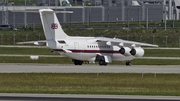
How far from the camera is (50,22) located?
61.7 meters

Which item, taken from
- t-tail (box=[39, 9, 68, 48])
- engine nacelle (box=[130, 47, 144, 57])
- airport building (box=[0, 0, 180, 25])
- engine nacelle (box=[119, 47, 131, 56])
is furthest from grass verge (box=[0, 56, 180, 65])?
airport building (box=[0, 0, 180, 25])

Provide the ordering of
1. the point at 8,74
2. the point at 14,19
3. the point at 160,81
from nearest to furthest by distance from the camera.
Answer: the point at 160,81
the point at 8,74
the point at 14,19

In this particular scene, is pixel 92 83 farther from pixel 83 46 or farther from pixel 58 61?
pixel 58 61

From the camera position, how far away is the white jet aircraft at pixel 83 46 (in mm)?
61156

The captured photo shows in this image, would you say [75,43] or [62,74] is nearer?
[62,74]

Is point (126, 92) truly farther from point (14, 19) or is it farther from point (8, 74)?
point (14, 19)

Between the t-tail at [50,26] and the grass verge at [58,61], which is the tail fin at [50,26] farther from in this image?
the grass verge at [58,61]

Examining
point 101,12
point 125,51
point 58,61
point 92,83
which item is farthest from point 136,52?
point 101,12

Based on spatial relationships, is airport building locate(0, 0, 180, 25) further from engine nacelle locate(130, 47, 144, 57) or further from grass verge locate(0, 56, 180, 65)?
engine nacelle locate(130, 47, 144, 57)

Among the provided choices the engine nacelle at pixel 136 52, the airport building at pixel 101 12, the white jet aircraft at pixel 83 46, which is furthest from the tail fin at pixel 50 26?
the airport building at pixel 101 12

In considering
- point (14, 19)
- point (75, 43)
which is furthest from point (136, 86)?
point (14, 19)

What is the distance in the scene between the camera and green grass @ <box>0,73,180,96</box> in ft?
129

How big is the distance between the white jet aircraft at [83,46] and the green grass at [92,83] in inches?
417

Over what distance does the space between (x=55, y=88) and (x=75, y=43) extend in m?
20.8
